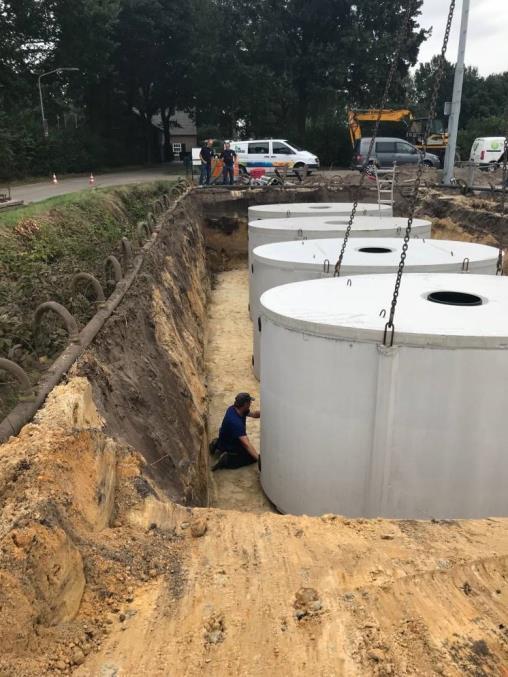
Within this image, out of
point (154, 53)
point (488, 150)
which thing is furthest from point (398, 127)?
point (154, 53)

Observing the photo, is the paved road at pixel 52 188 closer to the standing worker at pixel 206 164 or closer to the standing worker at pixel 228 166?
the standing worker at pixel 206 164

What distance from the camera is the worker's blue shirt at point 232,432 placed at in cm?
691

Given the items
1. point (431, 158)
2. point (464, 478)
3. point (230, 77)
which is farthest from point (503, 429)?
point (230, 77)

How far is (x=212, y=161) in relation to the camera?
24094 millimetres

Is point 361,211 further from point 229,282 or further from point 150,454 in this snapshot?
point 150,454

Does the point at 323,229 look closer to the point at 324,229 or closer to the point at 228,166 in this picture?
the point at 324,229

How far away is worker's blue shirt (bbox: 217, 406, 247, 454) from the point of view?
6906 mm

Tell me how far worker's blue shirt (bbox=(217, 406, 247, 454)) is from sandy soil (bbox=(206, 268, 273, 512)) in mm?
322

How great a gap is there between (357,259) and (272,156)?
2137 cm

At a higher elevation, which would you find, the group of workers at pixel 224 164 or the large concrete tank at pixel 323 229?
the group of workers at pixel 224 164

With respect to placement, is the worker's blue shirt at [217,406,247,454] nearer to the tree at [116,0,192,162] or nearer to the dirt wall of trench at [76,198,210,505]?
the dirt wall of trench at [76,198,210,505]

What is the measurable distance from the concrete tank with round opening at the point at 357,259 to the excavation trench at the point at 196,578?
4.35 meters

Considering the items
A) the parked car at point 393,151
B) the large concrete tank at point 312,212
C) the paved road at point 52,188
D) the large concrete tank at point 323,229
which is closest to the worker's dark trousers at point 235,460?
the large concrete tank at point 323,229

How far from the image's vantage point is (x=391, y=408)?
15.7 feet
